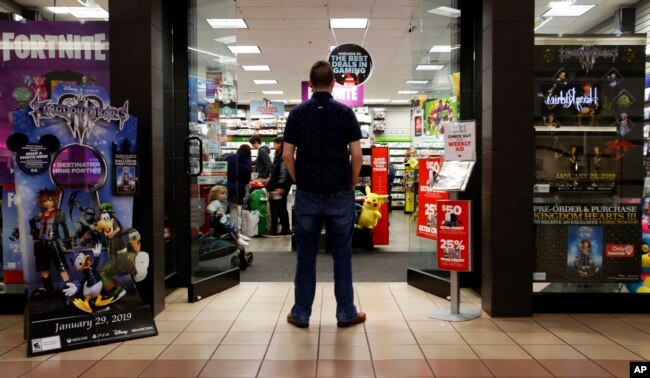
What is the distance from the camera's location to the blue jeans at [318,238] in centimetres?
360

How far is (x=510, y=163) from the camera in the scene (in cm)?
391

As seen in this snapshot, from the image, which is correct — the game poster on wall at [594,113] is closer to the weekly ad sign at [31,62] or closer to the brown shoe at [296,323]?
the brown shoe at [296,323]

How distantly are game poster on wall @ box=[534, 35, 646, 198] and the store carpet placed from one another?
80.8 inches

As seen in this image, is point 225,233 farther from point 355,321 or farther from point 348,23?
point 348,23

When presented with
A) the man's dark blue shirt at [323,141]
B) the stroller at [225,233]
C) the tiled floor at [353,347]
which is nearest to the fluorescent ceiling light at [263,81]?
the stroller at [225,233]

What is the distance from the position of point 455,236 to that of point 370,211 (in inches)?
139

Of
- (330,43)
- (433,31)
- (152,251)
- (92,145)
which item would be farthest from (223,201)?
(330,43)

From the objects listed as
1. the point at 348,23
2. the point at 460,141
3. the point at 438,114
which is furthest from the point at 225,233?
the point at 348,23

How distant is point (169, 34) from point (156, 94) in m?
1.13

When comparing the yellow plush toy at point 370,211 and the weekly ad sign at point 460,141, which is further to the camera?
the yellow plush toy at point 370,211

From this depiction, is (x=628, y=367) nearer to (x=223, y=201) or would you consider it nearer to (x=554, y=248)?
(x=554, y=248)

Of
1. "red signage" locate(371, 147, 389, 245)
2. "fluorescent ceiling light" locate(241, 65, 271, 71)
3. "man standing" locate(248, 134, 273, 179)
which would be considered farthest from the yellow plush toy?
"fluorescent ceiling light" locate(241, 65, 271, 71)

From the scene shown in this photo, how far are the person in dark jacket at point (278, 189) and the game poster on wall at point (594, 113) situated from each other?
14.9ft

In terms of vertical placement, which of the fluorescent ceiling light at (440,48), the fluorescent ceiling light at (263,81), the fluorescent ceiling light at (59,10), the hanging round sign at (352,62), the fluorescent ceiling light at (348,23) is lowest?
the fluorescent ceiling light at (440,48)
